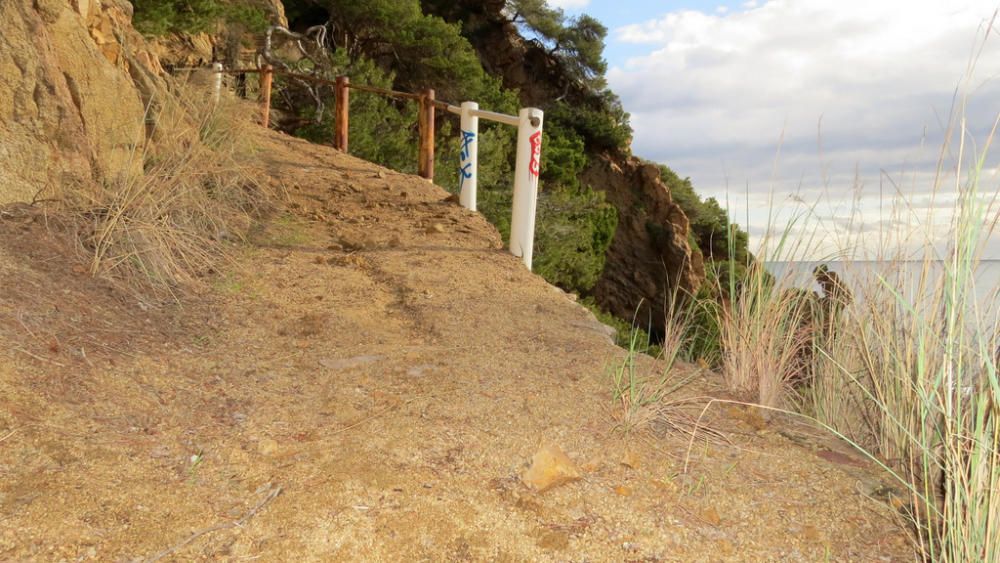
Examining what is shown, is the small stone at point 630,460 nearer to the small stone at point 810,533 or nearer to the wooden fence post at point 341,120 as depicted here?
the small stone at point 810,533

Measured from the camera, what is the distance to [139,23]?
920 cm

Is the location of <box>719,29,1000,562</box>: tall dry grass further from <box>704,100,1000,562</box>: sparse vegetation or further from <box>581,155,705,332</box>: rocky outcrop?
<box>581,155,705,332</box>: rocky outcrop

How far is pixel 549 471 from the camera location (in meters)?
2.30

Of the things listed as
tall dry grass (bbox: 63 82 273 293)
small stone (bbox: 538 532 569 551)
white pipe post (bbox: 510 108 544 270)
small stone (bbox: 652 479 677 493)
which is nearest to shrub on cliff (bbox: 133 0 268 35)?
tall dry grass (bbox: 63 82 273 293)

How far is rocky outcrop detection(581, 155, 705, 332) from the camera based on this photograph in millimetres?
21453

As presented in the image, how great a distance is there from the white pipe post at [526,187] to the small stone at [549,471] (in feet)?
10.6

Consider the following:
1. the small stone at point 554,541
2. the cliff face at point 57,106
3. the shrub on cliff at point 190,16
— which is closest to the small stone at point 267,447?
the small stone at point 554,541

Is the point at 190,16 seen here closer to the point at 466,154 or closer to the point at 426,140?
the point at 426,140

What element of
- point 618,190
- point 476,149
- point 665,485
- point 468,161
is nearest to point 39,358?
point 665,485

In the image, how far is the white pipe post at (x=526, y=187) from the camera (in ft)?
18.3

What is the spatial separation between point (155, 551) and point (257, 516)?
0.85 ft

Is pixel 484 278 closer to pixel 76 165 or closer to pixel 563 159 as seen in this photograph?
pixel 76 165

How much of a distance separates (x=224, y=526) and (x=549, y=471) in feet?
2.97

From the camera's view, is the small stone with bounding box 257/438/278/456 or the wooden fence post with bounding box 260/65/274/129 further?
the wooden fence post with bounding box 260/65/274/129
